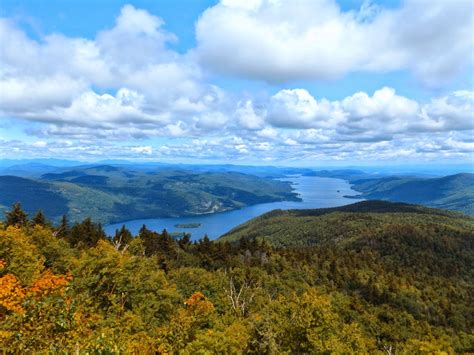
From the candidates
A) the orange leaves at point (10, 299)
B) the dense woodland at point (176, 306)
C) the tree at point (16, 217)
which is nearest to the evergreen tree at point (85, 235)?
the dense woodland at point (176, 306)

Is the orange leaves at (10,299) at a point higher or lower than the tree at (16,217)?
higher

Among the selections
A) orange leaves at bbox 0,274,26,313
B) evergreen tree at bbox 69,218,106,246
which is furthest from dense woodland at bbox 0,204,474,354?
evergreen tree at bbox 69,218,106,246

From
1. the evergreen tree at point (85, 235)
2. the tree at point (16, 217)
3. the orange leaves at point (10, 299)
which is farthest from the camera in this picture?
the evergreen tree at point (85, 235)

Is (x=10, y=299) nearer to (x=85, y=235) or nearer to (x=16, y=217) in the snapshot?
(x=85, y=235)

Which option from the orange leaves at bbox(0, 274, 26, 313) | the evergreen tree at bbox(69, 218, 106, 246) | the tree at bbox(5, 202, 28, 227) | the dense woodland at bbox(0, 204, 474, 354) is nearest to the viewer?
the dense woodland at bbox(0, 204, 474, 354)

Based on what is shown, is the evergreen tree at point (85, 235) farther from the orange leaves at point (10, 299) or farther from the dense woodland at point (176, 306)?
the orange leaves at point (10, 299)

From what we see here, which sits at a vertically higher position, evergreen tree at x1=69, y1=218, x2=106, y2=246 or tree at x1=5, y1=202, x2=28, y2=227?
tree at x1=5, y1=202, x2=28, y2=227

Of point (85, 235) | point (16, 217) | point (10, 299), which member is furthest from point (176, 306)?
point (16, 217)

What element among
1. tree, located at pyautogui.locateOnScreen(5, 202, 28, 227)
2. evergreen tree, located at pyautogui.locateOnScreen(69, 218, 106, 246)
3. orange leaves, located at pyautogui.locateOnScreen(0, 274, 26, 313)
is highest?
orange leaves, located at pyautogui.locateOnScreen(0, 274, 26, 313)

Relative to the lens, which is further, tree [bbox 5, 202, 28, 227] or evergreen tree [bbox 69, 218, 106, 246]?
evergreen tree [bbox 69, 218, 106, 246]

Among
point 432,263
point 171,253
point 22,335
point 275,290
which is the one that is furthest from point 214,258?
point 432,263

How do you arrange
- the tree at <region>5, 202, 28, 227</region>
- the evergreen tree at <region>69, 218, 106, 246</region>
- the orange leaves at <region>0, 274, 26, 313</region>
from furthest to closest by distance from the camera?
the evergreen tree at <region>69, 218, 106, 246</region>, the tree at <region>5, 202, 28, 227</region>, the orange leaves at <region>0, 274, 26, 313</region>

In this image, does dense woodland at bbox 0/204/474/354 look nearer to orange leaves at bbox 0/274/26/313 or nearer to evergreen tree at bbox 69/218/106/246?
orange leaves at bbox 0/274/26/313
